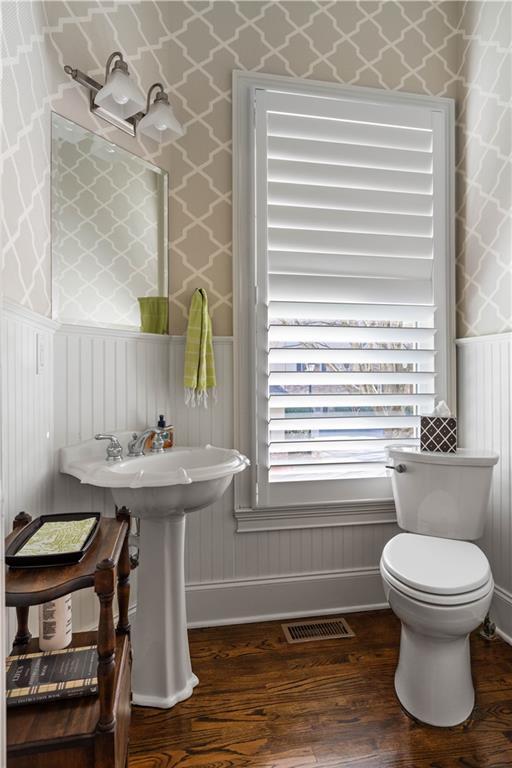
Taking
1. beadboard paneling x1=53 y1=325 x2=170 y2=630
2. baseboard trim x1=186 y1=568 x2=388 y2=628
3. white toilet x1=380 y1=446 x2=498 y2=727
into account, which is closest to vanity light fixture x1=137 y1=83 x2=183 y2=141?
beadboard paneling x1=53 y1=325 x2=170 y2=630

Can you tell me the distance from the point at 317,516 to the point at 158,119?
1819mm

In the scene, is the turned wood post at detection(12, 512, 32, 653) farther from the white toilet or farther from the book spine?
the white toilet

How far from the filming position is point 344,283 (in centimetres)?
223

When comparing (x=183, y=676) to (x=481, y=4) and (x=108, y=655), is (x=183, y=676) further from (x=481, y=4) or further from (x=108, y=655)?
(x=481, y=4)

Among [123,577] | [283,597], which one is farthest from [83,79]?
[283,597]

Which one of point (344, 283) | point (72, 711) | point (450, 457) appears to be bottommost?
point (72, 711)

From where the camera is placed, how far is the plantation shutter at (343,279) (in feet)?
7.11

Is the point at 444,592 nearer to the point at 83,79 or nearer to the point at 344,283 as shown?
the point at 344,283

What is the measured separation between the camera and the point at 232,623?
2152 mm

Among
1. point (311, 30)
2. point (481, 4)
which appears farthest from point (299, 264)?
point (481, 4)

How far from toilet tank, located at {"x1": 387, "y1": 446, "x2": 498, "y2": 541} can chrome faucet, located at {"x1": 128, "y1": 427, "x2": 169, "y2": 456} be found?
100cm

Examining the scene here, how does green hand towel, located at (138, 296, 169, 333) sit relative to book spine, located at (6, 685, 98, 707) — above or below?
above

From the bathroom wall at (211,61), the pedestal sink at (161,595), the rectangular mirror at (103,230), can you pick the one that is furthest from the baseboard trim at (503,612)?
the rectangular mirror at (103,230)

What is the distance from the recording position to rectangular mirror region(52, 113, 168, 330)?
1.76 meters
